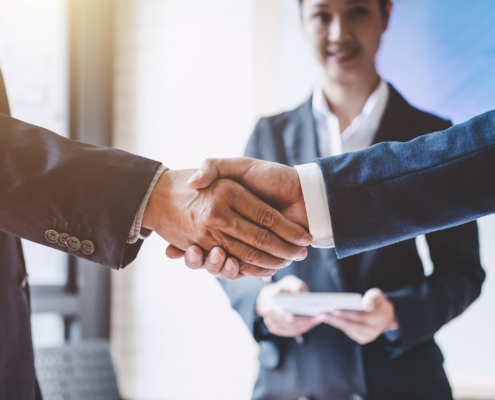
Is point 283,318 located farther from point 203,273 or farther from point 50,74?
point 50,74

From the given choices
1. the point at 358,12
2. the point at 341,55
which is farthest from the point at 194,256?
the point at 358,12

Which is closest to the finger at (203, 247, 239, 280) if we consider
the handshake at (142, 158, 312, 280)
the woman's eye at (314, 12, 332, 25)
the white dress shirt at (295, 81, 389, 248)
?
the handshake at (142, 158, 312, 280)

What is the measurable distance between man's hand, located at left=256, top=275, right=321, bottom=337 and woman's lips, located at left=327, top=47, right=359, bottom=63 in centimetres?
95

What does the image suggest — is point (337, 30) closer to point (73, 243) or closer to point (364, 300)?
point (364, 300)

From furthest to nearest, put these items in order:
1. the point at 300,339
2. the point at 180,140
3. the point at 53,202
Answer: the point at 180,140 < the point at 300,339 < the point at 53,202

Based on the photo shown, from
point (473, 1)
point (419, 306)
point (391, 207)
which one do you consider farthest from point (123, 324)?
point (473, 1)

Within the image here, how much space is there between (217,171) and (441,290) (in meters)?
0.80

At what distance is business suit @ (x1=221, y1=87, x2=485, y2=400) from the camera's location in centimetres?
146

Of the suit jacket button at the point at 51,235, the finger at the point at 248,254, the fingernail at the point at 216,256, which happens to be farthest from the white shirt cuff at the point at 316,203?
the suit jacket button at the point at 51,235

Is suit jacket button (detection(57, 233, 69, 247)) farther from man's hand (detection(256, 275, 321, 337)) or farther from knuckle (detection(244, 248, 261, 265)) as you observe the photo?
man's hand (detection(256, 275, 321, 337))

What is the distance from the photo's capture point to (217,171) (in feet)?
4.05

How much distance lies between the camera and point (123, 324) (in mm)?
2695

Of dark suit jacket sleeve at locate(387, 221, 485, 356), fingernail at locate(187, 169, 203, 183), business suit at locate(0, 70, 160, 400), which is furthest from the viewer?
dark suit jacket sleeve at locate(387, 221, 485, 356)

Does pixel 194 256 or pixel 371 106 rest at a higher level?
pixel 371 106
